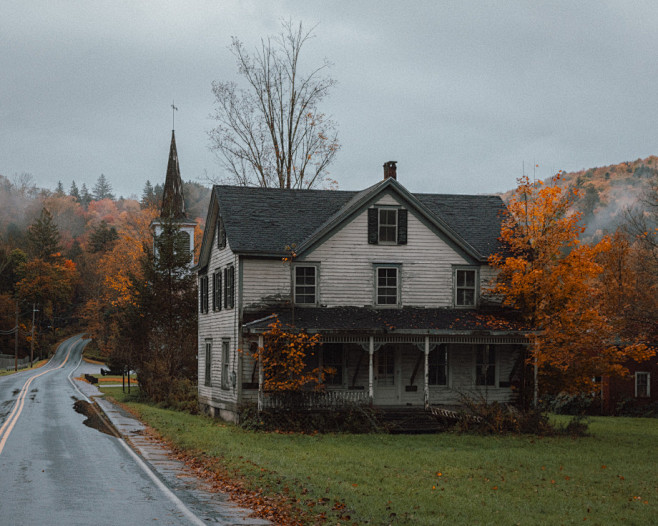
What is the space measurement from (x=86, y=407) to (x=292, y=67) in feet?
72.1

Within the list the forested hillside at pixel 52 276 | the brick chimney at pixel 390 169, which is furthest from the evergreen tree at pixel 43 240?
the brick chimney at pixel 390 169

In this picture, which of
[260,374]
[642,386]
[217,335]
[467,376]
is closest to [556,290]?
[467,376]

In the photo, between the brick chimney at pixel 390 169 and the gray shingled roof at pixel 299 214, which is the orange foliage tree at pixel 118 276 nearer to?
the gray shingled roof at pixel 299 214

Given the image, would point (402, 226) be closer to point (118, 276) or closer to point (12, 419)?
point (12, 419)

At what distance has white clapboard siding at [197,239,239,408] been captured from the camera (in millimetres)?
27078

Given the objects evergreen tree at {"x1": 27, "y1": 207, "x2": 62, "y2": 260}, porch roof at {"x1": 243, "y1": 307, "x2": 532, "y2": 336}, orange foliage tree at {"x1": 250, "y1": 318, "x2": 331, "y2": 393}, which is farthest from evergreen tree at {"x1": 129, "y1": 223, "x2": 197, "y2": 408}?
evergreen tree at {"x1": 27, "y1": 207, "x2": 62, "y2": 260}

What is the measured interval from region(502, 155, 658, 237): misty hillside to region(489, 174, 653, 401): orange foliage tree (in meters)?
69.5

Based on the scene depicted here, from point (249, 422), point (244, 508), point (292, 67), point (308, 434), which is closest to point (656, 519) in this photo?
point (244, 508)

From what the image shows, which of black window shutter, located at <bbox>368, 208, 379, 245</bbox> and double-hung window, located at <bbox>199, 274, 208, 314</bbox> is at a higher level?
black window shutter, located at <bbox>368, 208, 379, 245</bbox>

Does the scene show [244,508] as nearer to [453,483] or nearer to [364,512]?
[364,512]

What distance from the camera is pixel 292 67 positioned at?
4294cm

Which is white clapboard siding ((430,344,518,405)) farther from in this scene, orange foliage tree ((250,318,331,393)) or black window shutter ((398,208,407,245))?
orange foliage tree ((250,318,331,393))

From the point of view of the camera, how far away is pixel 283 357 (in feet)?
80.4

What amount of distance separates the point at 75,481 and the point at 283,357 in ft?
37.8
